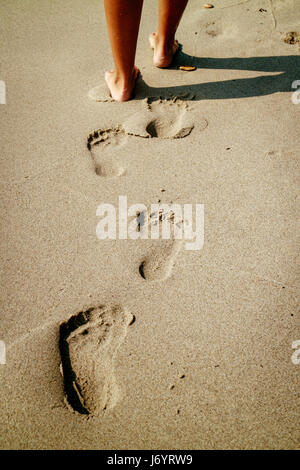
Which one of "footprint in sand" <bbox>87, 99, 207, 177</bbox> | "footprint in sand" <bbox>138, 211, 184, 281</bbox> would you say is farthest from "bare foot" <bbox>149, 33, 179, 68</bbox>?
"footprint in sand" <bbox>138, 211, 184, 281</bbox>

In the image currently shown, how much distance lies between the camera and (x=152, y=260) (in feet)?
4.02

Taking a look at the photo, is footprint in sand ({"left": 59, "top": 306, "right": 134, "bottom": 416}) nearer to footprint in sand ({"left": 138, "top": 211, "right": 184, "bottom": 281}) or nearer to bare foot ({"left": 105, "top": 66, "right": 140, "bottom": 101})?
footprint in sand ({"left": 138, "top": 211, "right": 184, "bottom": 281})

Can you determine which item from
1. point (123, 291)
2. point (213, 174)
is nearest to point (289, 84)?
point (213, 174)

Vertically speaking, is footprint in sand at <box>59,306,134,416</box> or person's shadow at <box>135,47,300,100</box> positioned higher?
person's shadow at <box>135,47,300,100</box>

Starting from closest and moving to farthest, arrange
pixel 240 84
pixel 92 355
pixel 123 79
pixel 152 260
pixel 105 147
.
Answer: pixel 92 355, pixel 152 260, pixel 105 147, pixel 123 79, pixel 240 84

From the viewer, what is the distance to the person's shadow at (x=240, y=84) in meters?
1.77

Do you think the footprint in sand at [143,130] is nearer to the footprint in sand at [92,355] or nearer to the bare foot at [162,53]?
the bare foot at [162,53]

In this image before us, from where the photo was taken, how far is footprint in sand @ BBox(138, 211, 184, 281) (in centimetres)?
120

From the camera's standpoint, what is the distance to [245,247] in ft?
4.05

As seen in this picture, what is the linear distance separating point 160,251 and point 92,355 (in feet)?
1.46

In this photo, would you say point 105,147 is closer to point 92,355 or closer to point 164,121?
point 164,121

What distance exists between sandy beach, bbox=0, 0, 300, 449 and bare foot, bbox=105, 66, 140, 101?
0.04 meters

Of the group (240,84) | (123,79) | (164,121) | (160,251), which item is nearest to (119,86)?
(123,79)
